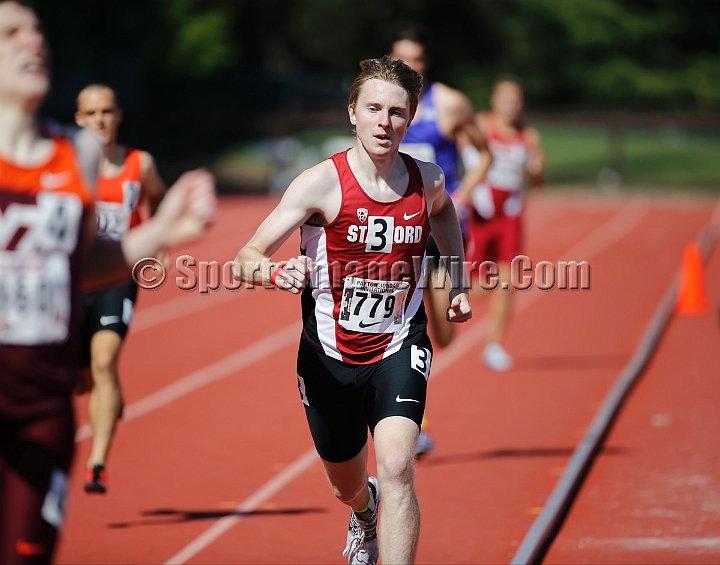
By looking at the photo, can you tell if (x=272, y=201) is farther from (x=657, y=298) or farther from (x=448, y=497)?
(x=448, y=497)

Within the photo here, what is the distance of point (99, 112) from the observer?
6594 millimetres

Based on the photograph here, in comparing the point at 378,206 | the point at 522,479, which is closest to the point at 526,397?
the point at 522,479

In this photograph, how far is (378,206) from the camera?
4469mm

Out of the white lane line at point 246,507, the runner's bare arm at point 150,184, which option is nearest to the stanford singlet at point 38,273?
the white lane line at point 246,507

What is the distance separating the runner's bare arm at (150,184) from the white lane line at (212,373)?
1748mm

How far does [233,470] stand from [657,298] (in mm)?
8737

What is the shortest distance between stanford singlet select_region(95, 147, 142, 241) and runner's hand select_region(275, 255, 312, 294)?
2.67m

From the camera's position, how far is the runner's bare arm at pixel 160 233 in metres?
3.25

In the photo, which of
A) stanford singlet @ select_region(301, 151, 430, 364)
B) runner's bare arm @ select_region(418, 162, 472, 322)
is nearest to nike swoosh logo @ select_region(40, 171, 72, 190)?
stanford singlet @ select_region(301, 151, 430, 364)

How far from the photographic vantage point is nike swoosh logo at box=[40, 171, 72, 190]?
3.18m

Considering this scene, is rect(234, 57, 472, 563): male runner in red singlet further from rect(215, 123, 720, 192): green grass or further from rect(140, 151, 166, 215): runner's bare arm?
rect(215, 123, 720, 192): green grass

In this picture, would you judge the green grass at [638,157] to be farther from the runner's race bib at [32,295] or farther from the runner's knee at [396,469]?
the runner's race bib at [32,295]

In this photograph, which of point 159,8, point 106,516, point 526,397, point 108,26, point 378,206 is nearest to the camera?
point 378,206

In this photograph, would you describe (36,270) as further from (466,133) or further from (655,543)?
(466,133)
